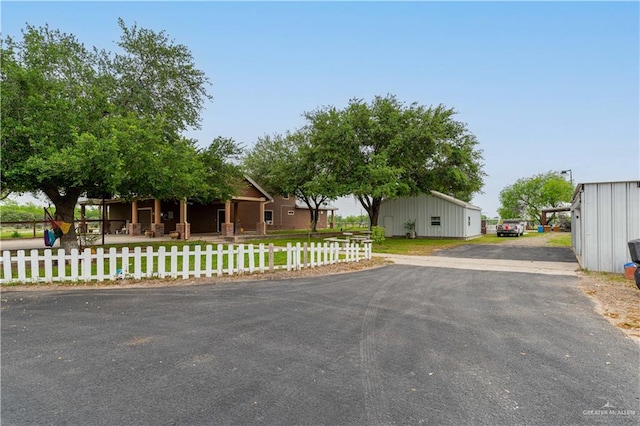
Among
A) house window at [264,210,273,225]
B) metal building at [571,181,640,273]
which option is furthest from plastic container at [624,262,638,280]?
house window at [264,210,273,225]

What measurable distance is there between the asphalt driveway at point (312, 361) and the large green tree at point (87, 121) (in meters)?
3.71

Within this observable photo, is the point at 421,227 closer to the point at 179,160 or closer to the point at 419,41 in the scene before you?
the point at 419,41

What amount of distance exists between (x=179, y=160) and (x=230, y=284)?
16.5 ft

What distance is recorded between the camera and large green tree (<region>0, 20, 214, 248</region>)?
862 cm

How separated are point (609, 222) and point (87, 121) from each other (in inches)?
602

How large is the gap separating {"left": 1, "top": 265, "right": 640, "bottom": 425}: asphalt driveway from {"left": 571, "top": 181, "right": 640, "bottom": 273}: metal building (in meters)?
4.73

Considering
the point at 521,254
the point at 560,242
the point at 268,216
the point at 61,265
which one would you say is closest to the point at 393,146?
the point at 521,254

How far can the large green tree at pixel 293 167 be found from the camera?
22.0 meters

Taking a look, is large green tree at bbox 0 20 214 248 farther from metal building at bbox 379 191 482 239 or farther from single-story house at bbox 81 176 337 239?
metal building at bbox 379 191 482 239

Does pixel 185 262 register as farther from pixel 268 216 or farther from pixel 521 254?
pixel 268 216

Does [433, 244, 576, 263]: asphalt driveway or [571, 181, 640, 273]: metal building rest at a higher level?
→ [571, 181, 640, 273]: metal building

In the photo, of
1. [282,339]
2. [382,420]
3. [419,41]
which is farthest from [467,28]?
[382,420]

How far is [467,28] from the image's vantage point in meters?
13.5

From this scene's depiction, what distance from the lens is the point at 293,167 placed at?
25.0m
